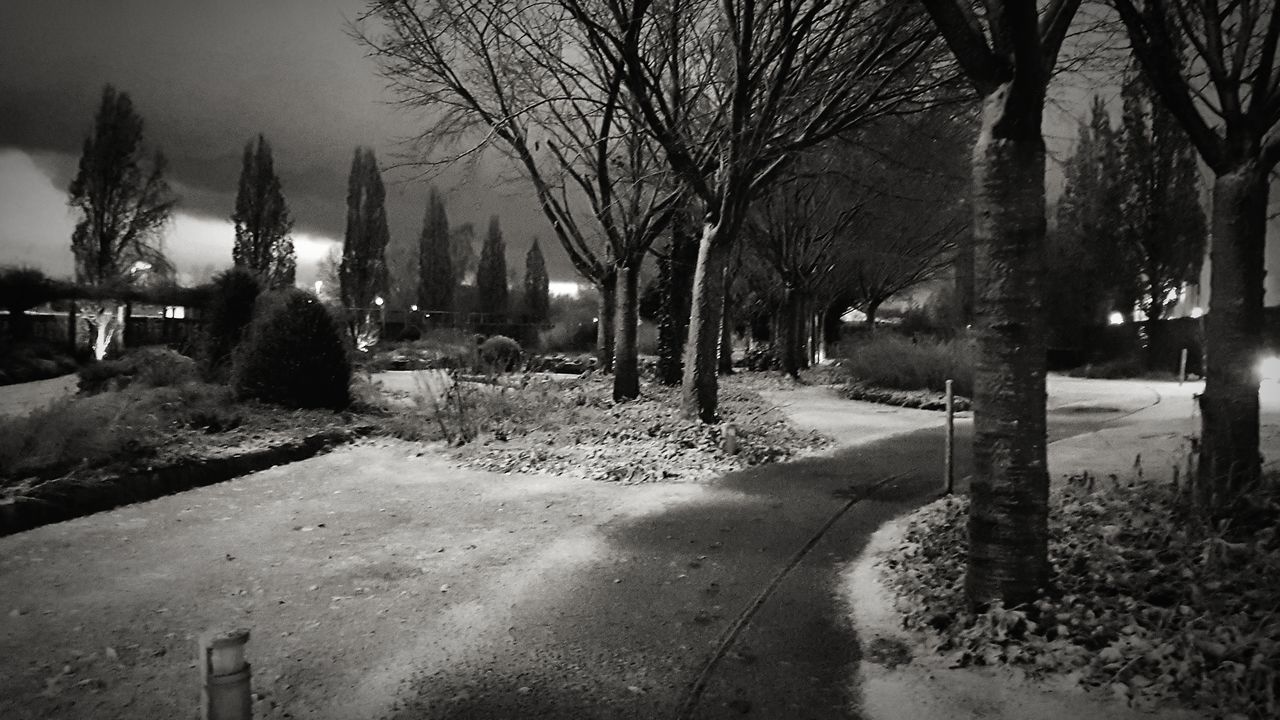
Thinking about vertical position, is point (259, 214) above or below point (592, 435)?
Answer: above

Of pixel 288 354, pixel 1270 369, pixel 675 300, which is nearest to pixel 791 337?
pixel 675 300

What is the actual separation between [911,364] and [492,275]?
4325 centimetres

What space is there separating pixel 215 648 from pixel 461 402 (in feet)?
32.8

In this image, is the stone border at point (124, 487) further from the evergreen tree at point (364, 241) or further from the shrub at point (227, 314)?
the evergreen tree at point (364, 241)

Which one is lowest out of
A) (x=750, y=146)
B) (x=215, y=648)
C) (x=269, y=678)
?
(x=269, y=678)

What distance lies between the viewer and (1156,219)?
29734 mm

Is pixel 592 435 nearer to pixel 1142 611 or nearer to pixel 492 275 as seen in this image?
pixel 1142 611

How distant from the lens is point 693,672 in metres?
4.29

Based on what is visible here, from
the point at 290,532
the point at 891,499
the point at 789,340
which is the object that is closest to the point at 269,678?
the point at 290,532

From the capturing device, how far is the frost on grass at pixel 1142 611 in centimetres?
362

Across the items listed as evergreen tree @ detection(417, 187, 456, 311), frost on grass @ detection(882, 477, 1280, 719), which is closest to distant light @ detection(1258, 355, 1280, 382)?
frost on grass @ detection(882, 477, 1280, 719)

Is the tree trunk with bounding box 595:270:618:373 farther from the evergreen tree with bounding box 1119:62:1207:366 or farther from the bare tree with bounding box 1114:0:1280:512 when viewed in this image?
the evergreen tree with bounding box 1119:62:1207:366

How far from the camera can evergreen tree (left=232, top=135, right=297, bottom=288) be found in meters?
43.3

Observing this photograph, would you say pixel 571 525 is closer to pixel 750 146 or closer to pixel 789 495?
pixel 789 495
